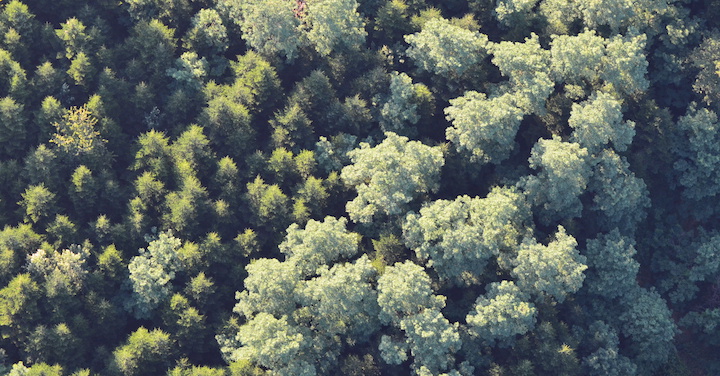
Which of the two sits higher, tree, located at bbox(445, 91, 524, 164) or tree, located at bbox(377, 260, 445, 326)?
tree, located at bbox(445, 91, 524, 164)

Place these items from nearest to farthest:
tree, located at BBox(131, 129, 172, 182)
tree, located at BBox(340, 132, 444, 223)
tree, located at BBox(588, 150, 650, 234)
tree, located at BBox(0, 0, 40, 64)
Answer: tree, located at BBox(340, 132, 444, 223), tree, located at BBox(588, 150, 650, 234), tree, located at BBox(131, 129, 172, 182), tree, located at BBox(0, 0, 40, 64)

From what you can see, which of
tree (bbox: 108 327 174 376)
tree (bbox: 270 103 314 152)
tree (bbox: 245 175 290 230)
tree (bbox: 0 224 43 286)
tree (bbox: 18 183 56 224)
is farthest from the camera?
tree (bbox: 270 103 314 152)

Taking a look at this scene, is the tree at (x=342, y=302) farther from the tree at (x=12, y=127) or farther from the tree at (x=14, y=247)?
the tree at (x=12, y=127)

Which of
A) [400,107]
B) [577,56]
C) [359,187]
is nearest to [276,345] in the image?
[359,187]

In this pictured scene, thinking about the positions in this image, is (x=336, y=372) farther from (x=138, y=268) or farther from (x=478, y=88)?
(x=478, y=88)

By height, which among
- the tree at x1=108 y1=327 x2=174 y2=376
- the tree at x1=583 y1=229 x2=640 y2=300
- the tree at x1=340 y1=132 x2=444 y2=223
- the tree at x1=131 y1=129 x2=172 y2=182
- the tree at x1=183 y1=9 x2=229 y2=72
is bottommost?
the tree at x1=583 y1=229 x2=640 y2=300

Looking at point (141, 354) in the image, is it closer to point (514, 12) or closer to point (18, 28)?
point (18, 28)

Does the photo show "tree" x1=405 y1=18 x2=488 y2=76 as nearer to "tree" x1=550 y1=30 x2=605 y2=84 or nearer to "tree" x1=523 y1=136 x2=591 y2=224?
"tree" x1=550 y1=30 x2=605 y2=84

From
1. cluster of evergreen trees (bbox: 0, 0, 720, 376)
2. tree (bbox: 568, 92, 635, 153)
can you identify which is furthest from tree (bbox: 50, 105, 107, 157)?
tree (bbox: 568, 92, 635, 153)
